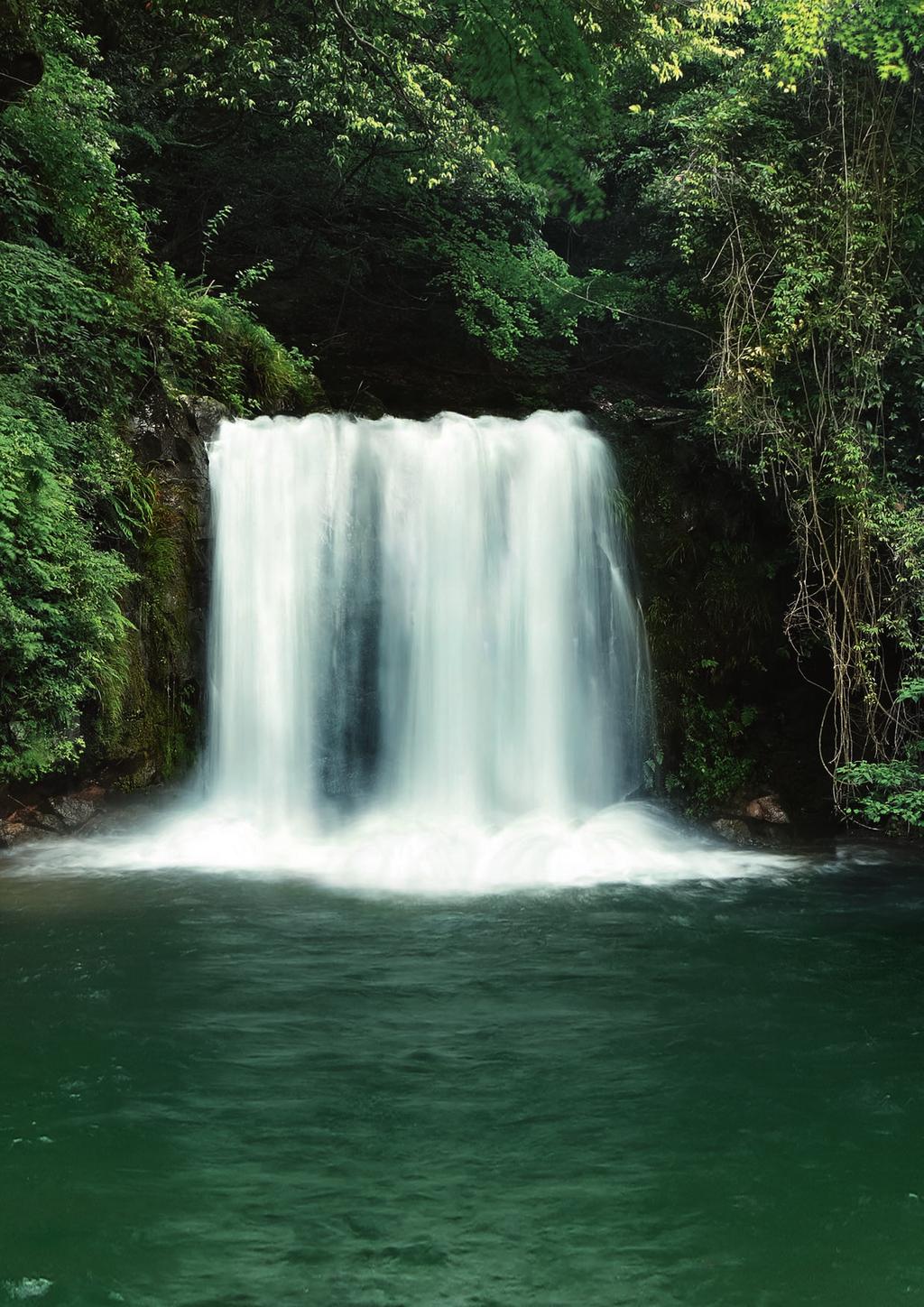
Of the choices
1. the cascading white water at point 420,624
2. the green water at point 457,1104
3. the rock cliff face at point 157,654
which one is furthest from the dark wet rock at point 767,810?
the rock cliff face at point 157,654

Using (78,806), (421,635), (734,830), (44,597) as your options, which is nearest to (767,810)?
(734,830)

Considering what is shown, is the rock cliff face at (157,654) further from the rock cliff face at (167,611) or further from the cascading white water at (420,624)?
the cascading white water at (420,624)

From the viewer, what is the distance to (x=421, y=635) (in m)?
11.0

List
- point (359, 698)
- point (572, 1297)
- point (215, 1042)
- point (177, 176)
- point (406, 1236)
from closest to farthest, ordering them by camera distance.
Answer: point (572, 1297)
point (406, 1236)
point (215, 1042)
point (359, 698)
point (177, 176)

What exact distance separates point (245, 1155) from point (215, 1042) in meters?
1.13

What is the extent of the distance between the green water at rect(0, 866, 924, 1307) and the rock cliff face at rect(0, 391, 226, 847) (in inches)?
83.2

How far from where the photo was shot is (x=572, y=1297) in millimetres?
3607

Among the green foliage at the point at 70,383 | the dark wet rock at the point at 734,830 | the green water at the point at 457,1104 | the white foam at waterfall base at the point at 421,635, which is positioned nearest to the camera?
the green water at the point at 457,1104

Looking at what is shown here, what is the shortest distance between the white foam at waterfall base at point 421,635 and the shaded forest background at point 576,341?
18.6 inches

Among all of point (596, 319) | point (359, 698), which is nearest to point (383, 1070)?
point (359, 698)

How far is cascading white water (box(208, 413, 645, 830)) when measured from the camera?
34.9 ft

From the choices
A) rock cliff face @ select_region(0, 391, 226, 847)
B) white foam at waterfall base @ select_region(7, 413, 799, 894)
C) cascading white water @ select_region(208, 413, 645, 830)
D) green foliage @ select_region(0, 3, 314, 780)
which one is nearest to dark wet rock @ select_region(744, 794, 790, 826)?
white foam at waterfall base @ select_region(7, 413, 799, 894)

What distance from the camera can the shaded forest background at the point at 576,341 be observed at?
9.36 meters

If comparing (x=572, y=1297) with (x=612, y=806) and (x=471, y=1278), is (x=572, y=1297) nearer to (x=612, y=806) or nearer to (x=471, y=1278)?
(x=471, y=1278)
